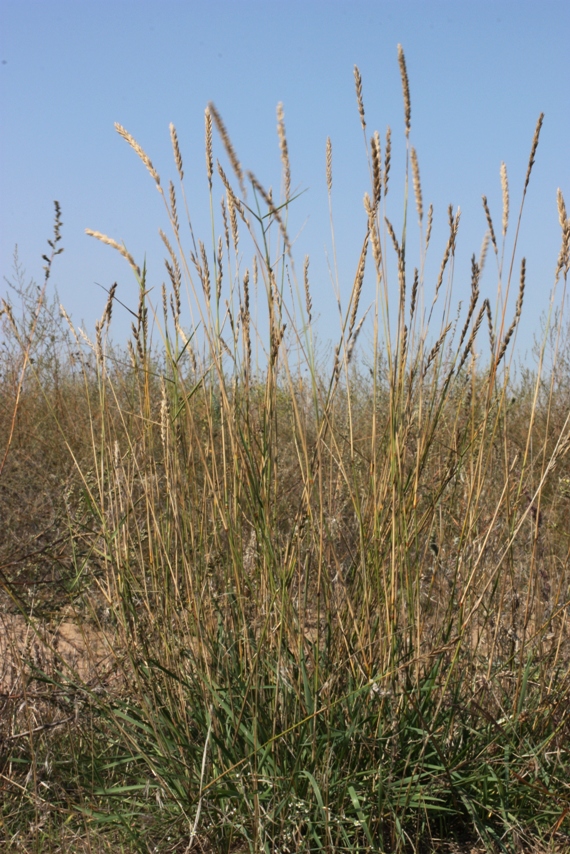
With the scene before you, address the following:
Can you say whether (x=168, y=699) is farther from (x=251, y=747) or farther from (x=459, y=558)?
(x=459, y=558)

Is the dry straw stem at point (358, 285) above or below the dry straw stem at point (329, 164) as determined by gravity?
below

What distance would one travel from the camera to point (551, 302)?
71.7 inches

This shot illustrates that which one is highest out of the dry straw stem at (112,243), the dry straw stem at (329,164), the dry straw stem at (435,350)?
the dry straw stem at (329,164)

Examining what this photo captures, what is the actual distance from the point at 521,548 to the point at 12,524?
262 centimetres

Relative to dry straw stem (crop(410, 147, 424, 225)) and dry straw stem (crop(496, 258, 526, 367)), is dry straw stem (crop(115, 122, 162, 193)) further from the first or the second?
dry straw stem (crop(496, 258, 526, 367))

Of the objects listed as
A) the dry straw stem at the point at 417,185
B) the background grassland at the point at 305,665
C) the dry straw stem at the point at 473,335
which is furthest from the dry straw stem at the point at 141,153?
the dry straw stem at the point at 473,335

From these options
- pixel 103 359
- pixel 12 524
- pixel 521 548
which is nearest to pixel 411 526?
pixel 103 359

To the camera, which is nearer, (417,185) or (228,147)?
(228,147)

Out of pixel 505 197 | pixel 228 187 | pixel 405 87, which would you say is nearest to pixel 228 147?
pixel 228 187

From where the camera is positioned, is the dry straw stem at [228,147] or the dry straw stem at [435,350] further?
the dry straw stem at [435,350]

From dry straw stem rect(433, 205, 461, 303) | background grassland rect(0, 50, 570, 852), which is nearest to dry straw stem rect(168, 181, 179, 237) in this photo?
background grassland rect(0, 50, 570, 852)

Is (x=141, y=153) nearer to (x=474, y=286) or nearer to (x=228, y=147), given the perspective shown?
(x=228, y=147)

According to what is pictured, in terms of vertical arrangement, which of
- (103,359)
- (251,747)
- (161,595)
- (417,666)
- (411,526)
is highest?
(103,359)

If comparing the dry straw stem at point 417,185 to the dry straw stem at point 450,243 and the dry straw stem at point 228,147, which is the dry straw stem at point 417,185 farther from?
the dry straw stem at point 228,147
